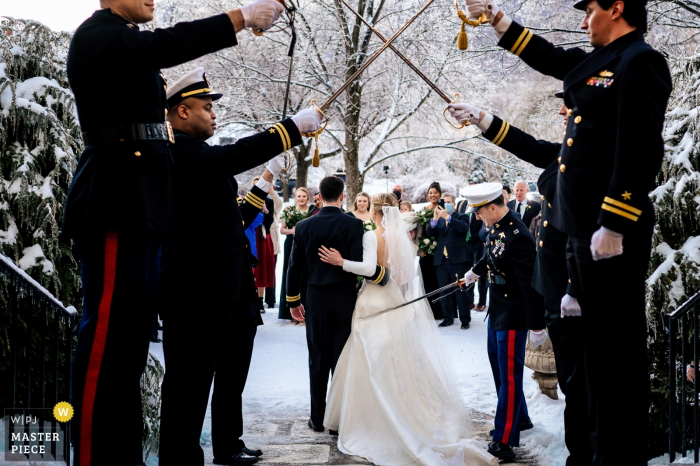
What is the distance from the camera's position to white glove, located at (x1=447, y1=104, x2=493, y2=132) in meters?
3.19

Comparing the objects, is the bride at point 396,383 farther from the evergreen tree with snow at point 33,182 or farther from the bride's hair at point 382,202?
the evergreen tree with snow at point 33,182

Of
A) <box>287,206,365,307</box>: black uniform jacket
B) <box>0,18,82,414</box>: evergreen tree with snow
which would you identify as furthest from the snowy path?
<box>0,18,82,414</box>: evergreen tree with snow

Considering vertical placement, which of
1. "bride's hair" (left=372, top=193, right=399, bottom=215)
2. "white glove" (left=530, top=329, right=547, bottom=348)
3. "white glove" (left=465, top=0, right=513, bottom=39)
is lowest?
"white glove" (left=530, top=329, right=547, bottom=348)

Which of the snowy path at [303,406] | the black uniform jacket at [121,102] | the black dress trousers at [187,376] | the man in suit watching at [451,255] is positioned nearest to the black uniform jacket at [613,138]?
the black uniform jacket at [121,102]

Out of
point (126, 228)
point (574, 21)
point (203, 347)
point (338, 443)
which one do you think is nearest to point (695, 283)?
point (338, 443)

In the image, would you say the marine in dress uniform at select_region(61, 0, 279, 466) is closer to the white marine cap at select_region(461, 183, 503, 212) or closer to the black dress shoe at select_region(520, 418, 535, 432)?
the white marine cap at select_region(461, 183, 503, 212)

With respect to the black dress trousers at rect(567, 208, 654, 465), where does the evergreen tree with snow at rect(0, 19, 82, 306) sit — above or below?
above

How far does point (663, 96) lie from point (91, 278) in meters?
2.13

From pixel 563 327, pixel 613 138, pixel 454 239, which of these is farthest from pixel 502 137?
pixel 454 239

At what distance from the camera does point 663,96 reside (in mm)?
2275

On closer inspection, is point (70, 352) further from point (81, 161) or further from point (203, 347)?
point (81, 161)

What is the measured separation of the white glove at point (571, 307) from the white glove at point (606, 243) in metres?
0.35

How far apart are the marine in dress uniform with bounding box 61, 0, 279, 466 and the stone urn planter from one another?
148 inches

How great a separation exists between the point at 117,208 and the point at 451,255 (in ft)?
24.2
